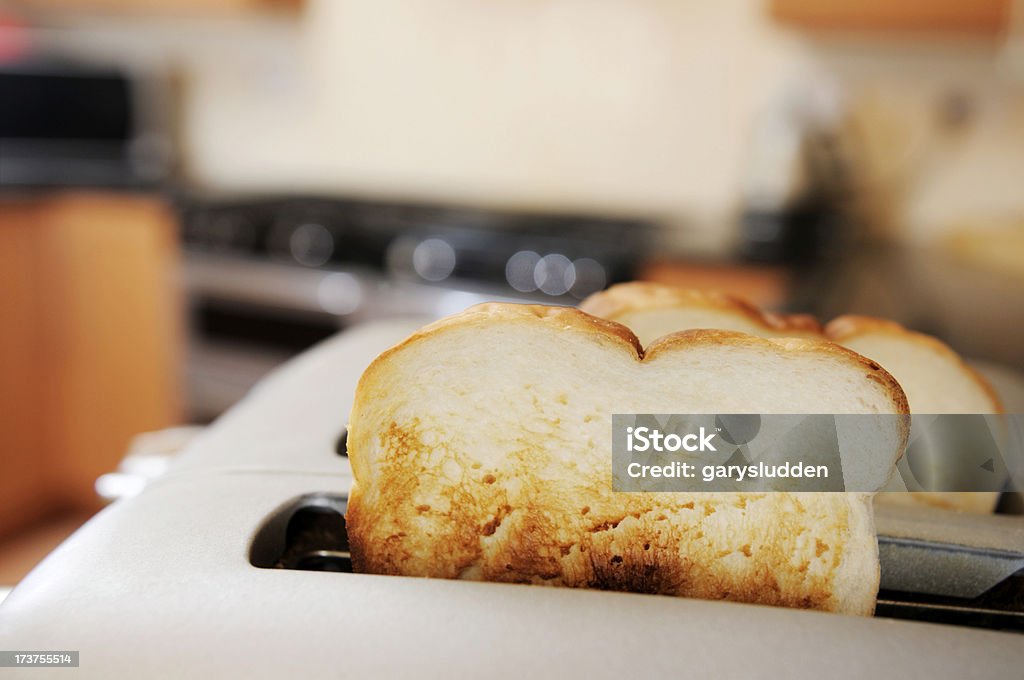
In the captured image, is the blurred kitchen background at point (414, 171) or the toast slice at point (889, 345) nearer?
the toast slice at point (889, 345)

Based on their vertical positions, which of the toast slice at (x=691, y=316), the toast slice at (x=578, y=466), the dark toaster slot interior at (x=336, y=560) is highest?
the toast slice at (x=691, y=316)

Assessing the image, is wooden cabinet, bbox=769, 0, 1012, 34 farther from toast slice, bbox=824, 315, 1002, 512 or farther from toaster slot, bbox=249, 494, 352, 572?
toaster slot, bbox=249, 494, 352, 572

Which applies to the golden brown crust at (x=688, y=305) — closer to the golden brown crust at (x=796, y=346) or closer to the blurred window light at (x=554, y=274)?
the golden brown crust at (x=796, y=346)

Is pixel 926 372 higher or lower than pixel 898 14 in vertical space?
lower

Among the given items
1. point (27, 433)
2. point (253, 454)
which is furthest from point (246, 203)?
point (253, 454)

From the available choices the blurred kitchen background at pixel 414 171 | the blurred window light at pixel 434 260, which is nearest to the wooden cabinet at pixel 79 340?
the blurred kitchen background at pixel 414 171

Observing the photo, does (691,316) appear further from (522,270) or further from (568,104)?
(568,104)

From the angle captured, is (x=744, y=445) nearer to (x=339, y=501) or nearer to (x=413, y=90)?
(x=339, y=501)

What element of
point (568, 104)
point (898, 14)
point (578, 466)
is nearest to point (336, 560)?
point (578, 466)
